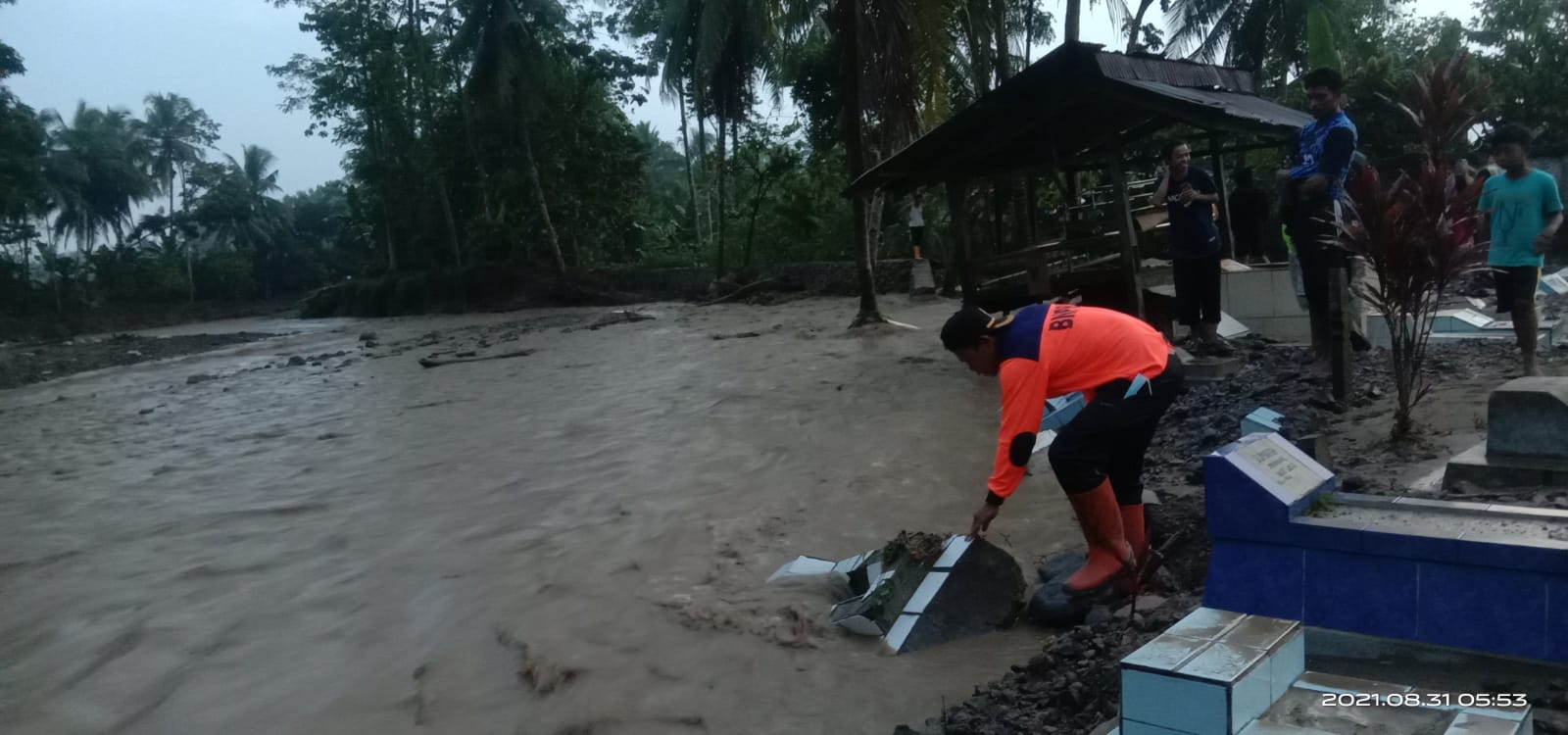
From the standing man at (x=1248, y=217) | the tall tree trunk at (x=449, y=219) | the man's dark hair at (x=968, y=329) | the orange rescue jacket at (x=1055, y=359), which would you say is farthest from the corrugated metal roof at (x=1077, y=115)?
the tall tree trunk at (x=449, y=219)

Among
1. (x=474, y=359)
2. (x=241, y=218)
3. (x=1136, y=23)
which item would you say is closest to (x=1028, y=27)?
(x=1136, y=23)

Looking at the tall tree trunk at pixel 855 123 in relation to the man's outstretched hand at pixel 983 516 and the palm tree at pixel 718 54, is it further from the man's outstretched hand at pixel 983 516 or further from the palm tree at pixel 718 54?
the man's outstretched hand at pixel 983 516

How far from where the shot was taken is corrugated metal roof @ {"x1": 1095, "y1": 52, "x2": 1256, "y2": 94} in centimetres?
822

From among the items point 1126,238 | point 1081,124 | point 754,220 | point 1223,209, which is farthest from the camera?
point 754,220

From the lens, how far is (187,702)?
3.83 metres

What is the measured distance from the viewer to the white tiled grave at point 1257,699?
185 centimetres

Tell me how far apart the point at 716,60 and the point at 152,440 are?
566 inches

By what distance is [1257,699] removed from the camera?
6.34 ft

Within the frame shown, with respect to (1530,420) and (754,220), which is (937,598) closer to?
(1530,420)

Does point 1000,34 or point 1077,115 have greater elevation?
point 1000,34

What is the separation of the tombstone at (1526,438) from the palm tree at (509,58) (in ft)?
83.9

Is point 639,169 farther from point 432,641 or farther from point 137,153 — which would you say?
point 137,153

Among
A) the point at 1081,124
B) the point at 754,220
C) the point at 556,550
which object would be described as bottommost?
the point at 556,550

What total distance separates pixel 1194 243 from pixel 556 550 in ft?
15.5
